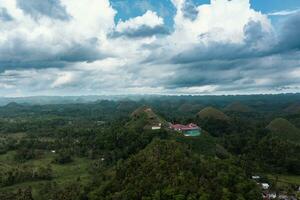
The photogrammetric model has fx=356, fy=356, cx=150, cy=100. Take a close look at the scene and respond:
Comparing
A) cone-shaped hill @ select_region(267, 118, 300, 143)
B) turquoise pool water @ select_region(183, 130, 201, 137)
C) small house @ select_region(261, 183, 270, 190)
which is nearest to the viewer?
small house @ select_region(261, 183, 270, 190)

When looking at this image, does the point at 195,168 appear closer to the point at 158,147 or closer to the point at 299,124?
the point at 158,147

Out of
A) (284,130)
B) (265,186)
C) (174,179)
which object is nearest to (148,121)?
(265,186)

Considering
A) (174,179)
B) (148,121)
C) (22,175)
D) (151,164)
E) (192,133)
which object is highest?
(148,121)

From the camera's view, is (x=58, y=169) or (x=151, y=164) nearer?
(x=151, y=164)

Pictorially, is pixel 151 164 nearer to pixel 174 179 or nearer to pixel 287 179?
pixel 174 179

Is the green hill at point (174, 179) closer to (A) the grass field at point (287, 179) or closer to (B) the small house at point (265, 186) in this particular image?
(B) the small house at point (265, 186)

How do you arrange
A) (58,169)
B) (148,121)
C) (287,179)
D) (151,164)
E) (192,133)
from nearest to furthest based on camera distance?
(151,164) → (287,179) → (58,169) → (192,133) → (148,121)

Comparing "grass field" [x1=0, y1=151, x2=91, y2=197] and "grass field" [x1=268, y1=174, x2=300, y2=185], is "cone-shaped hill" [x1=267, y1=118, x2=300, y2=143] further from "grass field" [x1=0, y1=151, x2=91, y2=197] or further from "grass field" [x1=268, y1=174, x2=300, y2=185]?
"grass field" [x1=0, y1=151, x2=91, y2=197]

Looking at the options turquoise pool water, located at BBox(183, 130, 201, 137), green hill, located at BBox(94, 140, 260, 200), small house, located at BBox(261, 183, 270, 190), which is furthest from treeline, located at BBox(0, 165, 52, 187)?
small house, located at BBox(261, 183, 270, 190)
